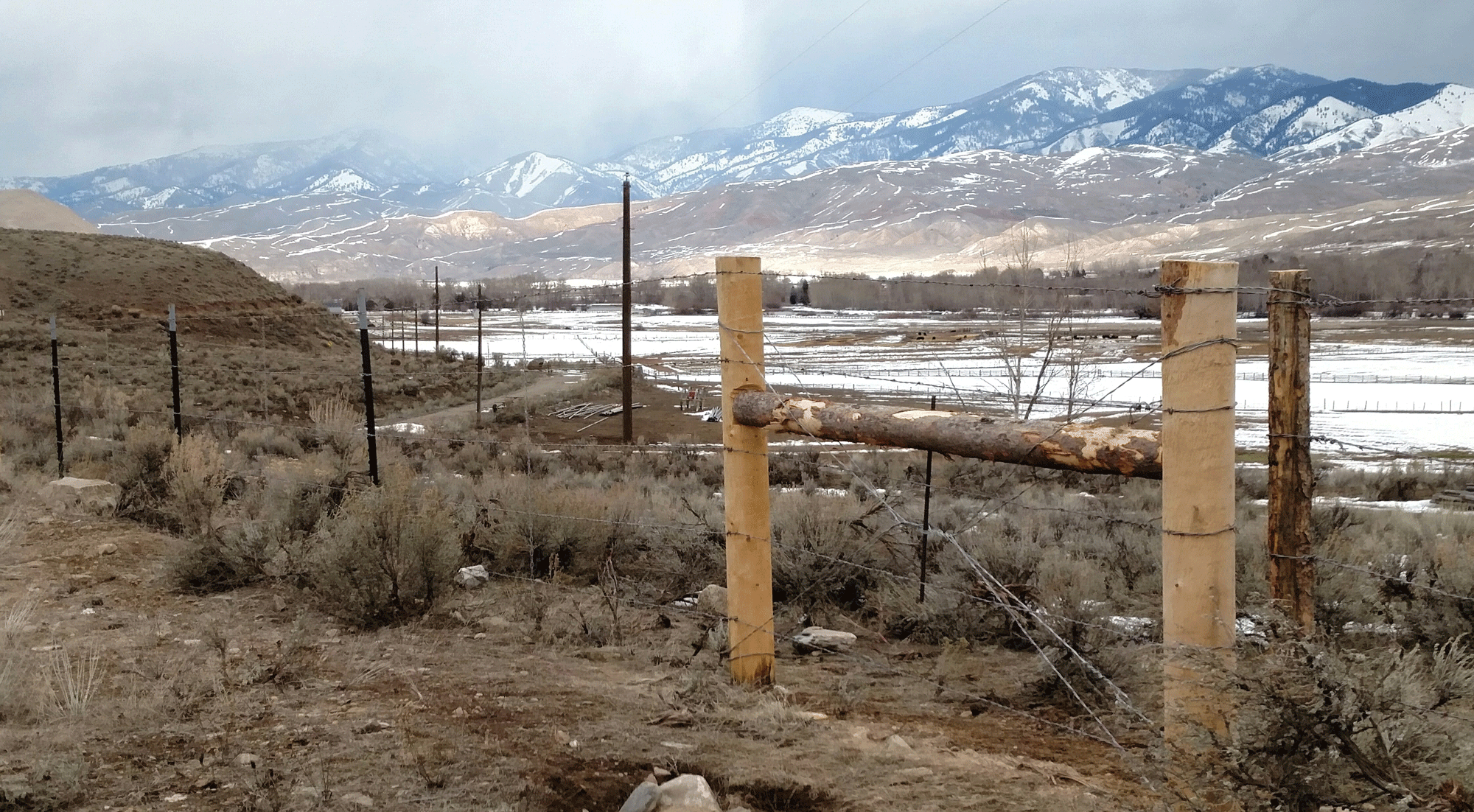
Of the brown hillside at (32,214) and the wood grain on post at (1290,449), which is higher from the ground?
the brown hillside at (32,214)

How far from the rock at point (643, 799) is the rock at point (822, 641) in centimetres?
282

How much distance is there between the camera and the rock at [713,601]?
7160 millimetres

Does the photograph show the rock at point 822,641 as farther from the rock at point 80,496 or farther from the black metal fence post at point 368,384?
the rock at point 80,496

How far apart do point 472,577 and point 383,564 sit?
1.38 metres

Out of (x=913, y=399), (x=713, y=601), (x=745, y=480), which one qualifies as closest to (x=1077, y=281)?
(x=913, y=399)

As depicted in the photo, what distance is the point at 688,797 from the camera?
3568 mm

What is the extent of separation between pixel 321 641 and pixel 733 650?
244 centimetres

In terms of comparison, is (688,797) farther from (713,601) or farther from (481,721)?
(713,601)

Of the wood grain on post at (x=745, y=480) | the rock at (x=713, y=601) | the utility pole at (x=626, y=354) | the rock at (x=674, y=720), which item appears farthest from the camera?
the utility pole at (x=626, y=354)

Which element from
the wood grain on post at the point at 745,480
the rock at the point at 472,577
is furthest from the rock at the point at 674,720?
the rock at the point at 472,577

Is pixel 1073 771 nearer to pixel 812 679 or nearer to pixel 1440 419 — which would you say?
pixel 812 679

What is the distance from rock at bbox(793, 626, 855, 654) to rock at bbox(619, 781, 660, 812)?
282cm

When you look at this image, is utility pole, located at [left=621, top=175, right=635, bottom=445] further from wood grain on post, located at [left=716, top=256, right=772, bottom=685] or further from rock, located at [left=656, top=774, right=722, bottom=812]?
rock, located at [left=656, top=774, right=722, bottom=812]

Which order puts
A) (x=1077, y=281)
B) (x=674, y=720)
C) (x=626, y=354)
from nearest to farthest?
(x=674, y=720), (x=626, y=354), (x=1077, y=281)
